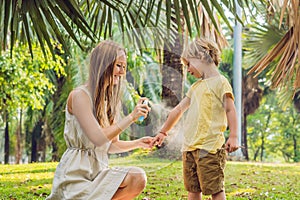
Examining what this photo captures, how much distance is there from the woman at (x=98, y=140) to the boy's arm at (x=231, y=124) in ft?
1.93

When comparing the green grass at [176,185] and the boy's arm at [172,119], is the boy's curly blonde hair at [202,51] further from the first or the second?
the green grass at [176,185]

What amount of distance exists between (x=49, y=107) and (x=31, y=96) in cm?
526

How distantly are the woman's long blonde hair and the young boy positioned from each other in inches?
16.5

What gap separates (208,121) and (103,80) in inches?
25.9

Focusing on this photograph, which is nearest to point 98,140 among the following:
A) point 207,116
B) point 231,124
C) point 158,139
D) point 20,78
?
point 158,139

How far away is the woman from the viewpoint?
245cm

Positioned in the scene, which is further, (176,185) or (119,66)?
(176,185)

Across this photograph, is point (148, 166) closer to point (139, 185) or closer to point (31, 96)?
point (139, 185)

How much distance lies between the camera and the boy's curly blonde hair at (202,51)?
2.71 m

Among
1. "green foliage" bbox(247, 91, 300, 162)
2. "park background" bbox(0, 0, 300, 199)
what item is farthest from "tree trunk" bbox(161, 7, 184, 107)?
"green foliage" bbox(247, 91, 300, 162)

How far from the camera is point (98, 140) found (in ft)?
8.09

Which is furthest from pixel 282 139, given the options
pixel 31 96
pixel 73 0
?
pixel 73 0

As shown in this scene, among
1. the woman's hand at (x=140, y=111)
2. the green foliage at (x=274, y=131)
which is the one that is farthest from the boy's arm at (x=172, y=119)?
the green foliage at (x=274, y=131)

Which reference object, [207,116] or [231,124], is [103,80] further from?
[231,124]
